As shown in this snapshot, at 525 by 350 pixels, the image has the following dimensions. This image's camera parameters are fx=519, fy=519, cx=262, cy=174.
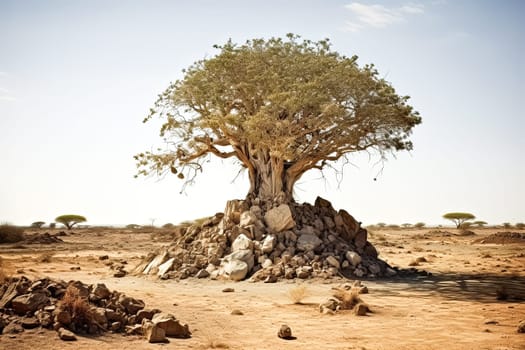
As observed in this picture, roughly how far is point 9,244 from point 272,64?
999 inches

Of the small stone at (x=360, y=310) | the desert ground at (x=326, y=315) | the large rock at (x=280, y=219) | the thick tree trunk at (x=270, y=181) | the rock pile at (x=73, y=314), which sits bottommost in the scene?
the desert ground at (x=326, y=315)

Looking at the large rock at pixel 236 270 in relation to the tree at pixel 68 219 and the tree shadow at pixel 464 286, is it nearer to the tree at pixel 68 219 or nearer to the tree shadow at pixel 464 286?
the tree shadow at pixel 464 286

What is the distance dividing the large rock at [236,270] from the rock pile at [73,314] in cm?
709

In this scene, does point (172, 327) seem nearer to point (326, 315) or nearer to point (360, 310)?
point (326, 315)

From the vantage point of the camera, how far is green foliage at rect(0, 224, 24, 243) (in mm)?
36031

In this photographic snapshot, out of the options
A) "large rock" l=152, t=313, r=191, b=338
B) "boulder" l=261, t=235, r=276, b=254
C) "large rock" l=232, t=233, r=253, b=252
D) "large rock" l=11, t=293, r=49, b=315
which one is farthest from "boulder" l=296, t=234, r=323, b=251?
"large rock" l=11, t=293, r=49, b=315

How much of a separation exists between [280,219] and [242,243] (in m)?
1.67

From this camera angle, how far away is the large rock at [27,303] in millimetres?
8430

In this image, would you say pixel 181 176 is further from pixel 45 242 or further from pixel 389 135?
pixel 45 242

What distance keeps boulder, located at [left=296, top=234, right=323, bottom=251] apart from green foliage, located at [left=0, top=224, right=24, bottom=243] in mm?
26152

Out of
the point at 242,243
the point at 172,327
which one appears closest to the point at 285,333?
the point at 172,327

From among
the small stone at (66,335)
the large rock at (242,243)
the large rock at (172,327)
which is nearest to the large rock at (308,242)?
the large rock at (242,243)

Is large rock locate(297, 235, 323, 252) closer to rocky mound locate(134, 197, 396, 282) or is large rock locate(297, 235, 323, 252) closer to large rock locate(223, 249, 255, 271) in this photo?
rocky mound locate(134, 197, 396, 282)

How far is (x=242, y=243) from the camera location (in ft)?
57.1
